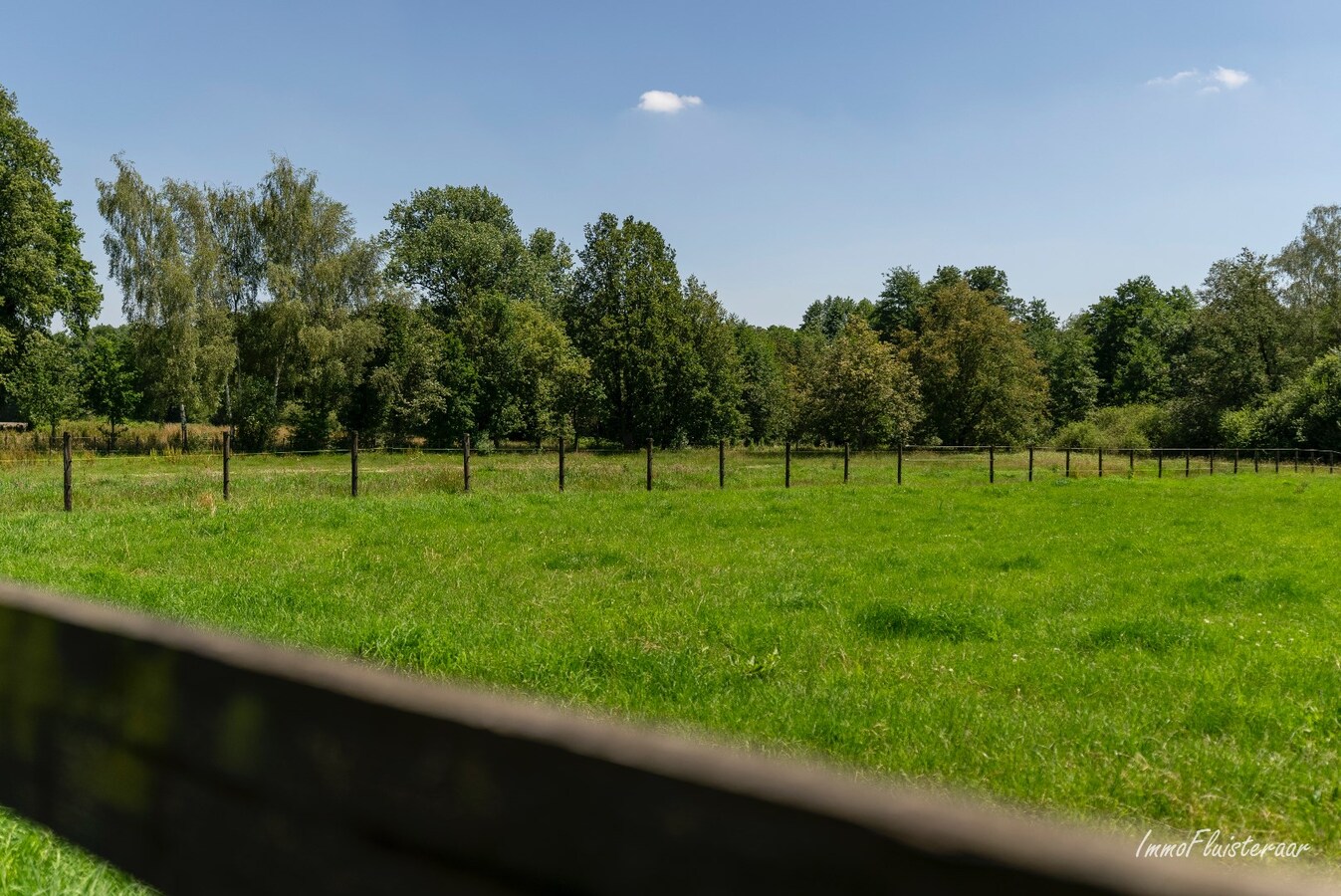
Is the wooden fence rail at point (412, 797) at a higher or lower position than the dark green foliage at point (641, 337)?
lower

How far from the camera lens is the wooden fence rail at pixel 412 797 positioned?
1.98 feet

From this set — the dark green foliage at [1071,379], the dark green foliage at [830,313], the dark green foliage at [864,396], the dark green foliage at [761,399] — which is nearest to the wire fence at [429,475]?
the dark green foliage at [864,396]

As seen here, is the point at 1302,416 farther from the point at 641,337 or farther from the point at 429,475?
the point at 429,475

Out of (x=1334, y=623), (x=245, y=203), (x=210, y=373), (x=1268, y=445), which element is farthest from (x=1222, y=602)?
(x=1268, y=445)

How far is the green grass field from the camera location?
4.30 metres

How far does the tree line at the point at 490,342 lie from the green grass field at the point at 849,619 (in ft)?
93.8

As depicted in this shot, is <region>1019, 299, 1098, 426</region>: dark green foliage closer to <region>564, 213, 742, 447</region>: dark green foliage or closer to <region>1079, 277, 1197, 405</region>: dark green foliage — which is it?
<region>1079, 277, 1197, 405</region>: dark green foliage

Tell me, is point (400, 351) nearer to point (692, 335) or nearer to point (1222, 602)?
point (692, 335)

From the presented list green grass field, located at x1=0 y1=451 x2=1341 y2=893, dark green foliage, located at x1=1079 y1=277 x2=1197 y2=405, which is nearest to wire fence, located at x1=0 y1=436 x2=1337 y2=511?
green grass field, located at x1=0 y1=451 x2=1341 y2=893

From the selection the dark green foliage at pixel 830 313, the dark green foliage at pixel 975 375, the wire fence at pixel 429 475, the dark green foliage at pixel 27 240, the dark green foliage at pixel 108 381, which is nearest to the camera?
the wire fence at pixel 429 475

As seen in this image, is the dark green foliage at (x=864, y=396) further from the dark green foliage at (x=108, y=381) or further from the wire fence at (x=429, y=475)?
the dark green foliage at (x=108, y=381)

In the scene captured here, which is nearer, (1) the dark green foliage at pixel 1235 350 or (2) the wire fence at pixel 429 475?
(2) the wire fence at pixel 429 475

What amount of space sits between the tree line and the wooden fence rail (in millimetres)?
40545

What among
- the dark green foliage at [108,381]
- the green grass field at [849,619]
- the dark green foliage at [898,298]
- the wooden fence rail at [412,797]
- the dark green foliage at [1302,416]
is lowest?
the green grass field at [849,619]
